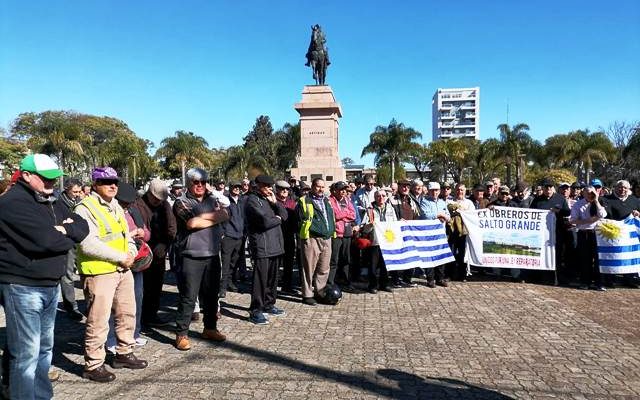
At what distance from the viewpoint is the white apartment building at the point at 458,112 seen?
16238 cm

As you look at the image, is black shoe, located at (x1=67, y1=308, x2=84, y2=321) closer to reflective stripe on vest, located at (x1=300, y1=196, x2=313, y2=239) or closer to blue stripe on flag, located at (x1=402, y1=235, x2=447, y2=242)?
reflective stripe on vest, located at (x1=300, y1=196, x2=313, y2=239)

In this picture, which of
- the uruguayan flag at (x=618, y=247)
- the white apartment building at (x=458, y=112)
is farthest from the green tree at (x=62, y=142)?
the white apartment building at (x=458, y=112)

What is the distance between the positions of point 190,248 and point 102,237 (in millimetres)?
1088

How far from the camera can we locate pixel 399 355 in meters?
4.95

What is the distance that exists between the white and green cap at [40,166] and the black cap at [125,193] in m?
1.21

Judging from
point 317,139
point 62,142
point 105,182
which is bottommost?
point 105,182

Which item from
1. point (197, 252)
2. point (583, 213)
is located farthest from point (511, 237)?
point (197, 252)

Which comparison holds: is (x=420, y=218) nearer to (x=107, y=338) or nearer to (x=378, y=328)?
(x=378, y=328)

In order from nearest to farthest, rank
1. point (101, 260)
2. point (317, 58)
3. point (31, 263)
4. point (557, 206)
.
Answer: point (31, 263) < point (101, 260) < point (557, 206) < point (317, 58)

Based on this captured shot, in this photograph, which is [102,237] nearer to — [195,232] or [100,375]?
[195,232]

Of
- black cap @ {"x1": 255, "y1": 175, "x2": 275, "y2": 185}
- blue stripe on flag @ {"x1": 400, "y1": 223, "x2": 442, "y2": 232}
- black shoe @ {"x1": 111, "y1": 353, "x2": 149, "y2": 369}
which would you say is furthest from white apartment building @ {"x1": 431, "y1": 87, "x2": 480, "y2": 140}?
black shoe @ {"x1": 111, "y1": 353, "x2": 149, "y2": 369}

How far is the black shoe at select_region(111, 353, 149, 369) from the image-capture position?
4.55 metres

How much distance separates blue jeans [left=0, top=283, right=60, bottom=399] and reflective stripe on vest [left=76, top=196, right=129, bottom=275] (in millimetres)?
696

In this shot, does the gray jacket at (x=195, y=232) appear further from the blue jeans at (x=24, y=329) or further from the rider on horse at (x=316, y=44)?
the rider on horse at (x=316, y=44)
